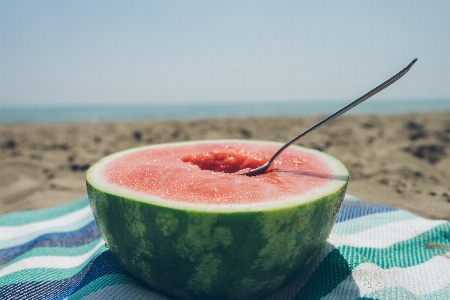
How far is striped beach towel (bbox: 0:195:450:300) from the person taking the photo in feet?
4.49

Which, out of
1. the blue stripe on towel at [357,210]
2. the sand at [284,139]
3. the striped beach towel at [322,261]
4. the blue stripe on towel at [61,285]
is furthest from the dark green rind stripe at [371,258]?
the blue stripe on towel at [61,285]

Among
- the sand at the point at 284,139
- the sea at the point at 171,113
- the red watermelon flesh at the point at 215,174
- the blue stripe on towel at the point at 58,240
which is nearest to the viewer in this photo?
the red watermelon flesh at the point at 215,174

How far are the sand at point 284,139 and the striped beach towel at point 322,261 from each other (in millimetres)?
631

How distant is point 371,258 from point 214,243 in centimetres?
101

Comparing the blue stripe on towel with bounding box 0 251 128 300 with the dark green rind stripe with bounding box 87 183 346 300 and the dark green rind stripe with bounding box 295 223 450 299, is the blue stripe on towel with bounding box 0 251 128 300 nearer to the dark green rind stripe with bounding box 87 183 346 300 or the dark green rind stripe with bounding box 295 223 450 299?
the dark green rind stripe with bounding box 87 183 346 300

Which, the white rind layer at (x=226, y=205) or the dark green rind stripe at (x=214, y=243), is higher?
the white rind layer at (x=226, y=205)

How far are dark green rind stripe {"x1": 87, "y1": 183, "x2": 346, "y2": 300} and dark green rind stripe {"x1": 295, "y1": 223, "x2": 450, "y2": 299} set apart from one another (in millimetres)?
231

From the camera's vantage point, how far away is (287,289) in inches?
55.7

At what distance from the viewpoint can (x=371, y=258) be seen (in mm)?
1678

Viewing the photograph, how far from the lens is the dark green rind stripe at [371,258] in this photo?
140 cm

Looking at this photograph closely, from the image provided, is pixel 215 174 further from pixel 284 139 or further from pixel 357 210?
pixel 284 139

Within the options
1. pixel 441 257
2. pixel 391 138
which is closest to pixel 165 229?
pixel 441 257

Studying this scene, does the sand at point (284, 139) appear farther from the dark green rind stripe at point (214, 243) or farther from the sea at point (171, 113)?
the sea at point (171, 113)

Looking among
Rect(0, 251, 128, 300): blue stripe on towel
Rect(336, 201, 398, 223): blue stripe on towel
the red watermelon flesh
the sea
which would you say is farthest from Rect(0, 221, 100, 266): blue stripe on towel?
the sea
